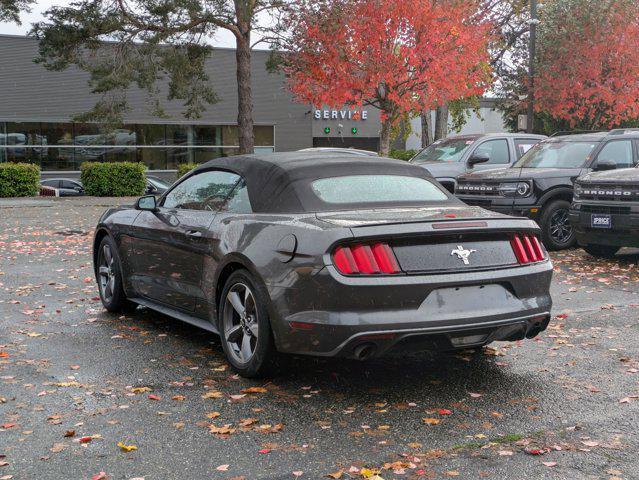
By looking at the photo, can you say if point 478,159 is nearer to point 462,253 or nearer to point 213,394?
point 462,253

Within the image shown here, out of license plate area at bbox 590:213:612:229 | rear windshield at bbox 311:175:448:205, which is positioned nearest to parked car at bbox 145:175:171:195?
license plate area at bbox 590:213:612:229

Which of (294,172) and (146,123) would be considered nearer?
(294,172)

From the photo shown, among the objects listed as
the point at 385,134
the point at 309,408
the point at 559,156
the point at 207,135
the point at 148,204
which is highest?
the point at 207,135

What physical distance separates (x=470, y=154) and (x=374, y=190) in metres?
10.4

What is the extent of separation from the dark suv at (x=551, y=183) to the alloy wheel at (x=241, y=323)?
7.89m

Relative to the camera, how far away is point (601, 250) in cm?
1245

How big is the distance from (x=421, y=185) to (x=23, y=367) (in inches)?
124

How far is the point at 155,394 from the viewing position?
5508mm

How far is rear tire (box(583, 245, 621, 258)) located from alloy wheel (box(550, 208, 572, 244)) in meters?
0.80

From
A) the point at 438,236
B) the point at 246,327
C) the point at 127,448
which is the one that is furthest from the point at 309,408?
the point at 438,236

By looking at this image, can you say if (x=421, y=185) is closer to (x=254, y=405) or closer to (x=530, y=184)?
(x=254, y=405)

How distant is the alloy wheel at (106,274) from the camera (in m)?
8.14

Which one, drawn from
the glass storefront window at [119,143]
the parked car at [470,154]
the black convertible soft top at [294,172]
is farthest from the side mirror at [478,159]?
the glass storefront window at [119,143]

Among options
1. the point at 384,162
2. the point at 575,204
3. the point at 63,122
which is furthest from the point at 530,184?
the point at 63,122
